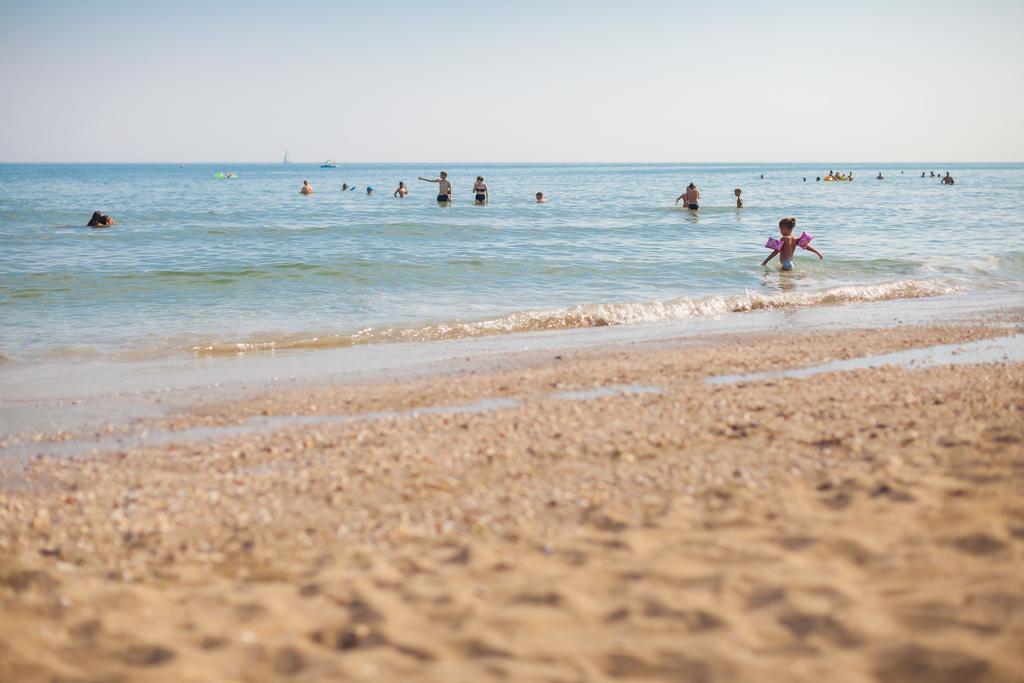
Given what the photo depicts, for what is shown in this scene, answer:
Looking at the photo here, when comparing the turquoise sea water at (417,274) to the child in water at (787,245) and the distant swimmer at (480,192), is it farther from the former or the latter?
the distant swimmer at (480,192)

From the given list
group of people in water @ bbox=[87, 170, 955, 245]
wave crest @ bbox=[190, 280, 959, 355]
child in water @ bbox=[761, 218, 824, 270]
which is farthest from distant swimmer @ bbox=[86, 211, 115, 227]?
child in water @ bbox=[761, 218, 824, 270]

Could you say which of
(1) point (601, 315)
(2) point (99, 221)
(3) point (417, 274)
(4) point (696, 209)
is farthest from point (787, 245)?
(2) point (99, 221)

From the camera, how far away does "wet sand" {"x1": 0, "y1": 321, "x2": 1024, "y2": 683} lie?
328cm

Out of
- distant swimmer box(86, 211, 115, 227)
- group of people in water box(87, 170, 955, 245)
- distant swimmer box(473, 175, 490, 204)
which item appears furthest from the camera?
distant swimmer box(473, 175, 490, 204)

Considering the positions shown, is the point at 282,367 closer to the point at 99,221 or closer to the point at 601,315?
the point at 601,315

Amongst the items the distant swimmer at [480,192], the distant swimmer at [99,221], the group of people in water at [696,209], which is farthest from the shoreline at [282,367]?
the distant swimmer at [480,192]

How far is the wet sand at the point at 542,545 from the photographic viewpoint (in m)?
3.28

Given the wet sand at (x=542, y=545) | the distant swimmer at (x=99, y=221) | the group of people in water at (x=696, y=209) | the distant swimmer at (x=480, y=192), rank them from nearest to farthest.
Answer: the wet sand at (x=542, y=545), the group of people in water at (x=696, y=209), the distant swimmer at (x=99, y=221), the distant swimmer at (x=480, y=192)

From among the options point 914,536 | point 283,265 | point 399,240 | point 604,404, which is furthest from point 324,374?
point 399,240

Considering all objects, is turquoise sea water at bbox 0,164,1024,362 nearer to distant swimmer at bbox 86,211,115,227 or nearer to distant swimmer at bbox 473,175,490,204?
distant swimmer at bbox 86,211,115,227

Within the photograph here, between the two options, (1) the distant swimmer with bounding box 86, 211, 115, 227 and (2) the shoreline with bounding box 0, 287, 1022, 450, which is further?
(1) the distant swimmer with bounding box 86, 211, 115, 227

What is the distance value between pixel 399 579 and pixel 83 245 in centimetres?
2411

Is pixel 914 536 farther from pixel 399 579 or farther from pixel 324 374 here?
pixel 324 374

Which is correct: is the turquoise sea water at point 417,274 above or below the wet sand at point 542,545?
above
